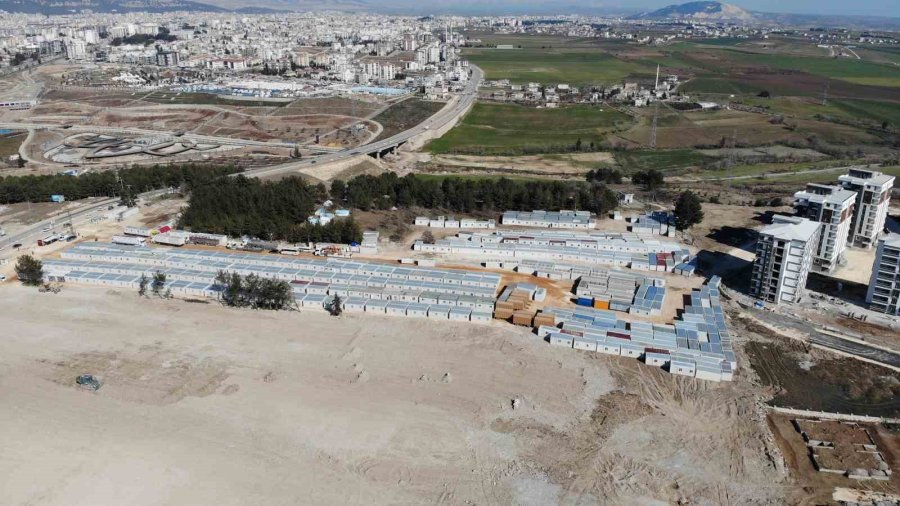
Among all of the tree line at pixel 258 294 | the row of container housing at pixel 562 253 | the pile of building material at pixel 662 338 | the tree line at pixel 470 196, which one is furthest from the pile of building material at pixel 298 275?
the tree line at pixel 470 196

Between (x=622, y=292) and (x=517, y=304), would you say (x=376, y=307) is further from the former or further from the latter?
(x=622, y=292)

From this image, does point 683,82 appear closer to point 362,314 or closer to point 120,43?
point 362,314

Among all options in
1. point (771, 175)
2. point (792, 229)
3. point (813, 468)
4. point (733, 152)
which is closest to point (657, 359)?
point (813, 468)

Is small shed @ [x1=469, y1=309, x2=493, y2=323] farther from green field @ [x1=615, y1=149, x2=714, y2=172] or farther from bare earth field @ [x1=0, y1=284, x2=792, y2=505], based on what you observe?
green field @ [x1=615, y1=149, x2=714, y2=172]

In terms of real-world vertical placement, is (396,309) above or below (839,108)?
below

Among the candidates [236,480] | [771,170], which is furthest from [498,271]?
[771,170]

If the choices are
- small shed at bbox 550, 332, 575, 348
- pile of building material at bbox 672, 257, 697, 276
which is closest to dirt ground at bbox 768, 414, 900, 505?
small shed at bbox 550, 332, 575, 348
